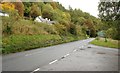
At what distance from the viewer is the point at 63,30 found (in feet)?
283

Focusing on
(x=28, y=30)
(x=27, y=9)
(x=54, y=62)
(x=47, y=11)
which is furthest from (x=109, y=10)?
(x=47, y=11)

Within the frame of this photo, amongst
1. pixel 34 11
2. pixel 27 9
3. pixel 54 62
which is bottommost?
pixel 54 62

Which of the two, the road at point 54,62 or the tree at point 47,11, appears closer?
the road at point 54,62

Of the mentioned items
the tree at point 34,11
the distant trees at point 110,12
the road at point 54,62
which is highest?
the tree at point 34,11

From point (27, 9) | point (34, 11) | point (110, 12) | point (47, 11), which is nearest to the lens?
point (110, 12)

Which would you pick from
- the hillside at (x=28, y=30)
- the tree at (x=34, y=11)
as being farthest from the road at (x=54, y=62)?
the tree at (x=34, y=11)

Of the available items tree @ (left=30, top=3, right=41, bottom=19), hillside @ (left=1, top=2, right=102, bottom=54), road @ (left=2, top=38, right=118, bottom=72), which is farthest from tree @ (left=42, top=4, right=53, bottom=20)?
road @ (left=2, top=38, right=118, bottom=72)

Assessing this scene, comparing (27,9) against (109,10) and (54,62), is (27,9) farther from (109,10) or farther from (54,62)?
(54,62)

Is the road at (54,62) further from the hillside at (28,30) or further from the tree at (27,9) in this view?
the tree at (27,9)

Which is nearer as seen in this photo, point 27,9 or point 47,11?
point 27,9

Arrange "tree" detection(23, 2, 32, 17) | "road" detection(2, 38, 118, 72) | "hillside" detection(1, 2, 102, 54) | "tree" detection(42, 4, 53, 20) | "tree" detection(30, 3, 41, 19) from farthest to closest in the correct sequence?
"tree" detection(42, 4, 53, 20) < "tree" detection(30, 3, 41, 19) < "tree" detection(23, 2, 32, 17) < "hillside" detection(1, 2, 102, 54) < "road" detection(2, 38, 118, 72)

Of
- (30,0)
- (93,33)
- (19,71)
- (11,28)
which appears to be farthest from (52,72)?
(93,33)

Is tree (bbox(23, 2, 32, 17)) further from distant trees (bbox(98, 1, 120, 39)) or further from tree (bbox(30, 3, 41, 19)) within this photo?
distant trees (bbox(98, 1, 120, 39))

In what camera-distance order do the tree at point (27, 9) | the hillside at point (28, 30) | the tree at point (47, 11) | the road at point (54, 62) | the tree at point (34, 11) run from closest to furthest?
1. the road at point (54, 62)
2. the hillside at point (28, 30)
3. the tree at point (27, 9)
4. the tree at point (34, 11)
5. the tree at point (47, 11)
